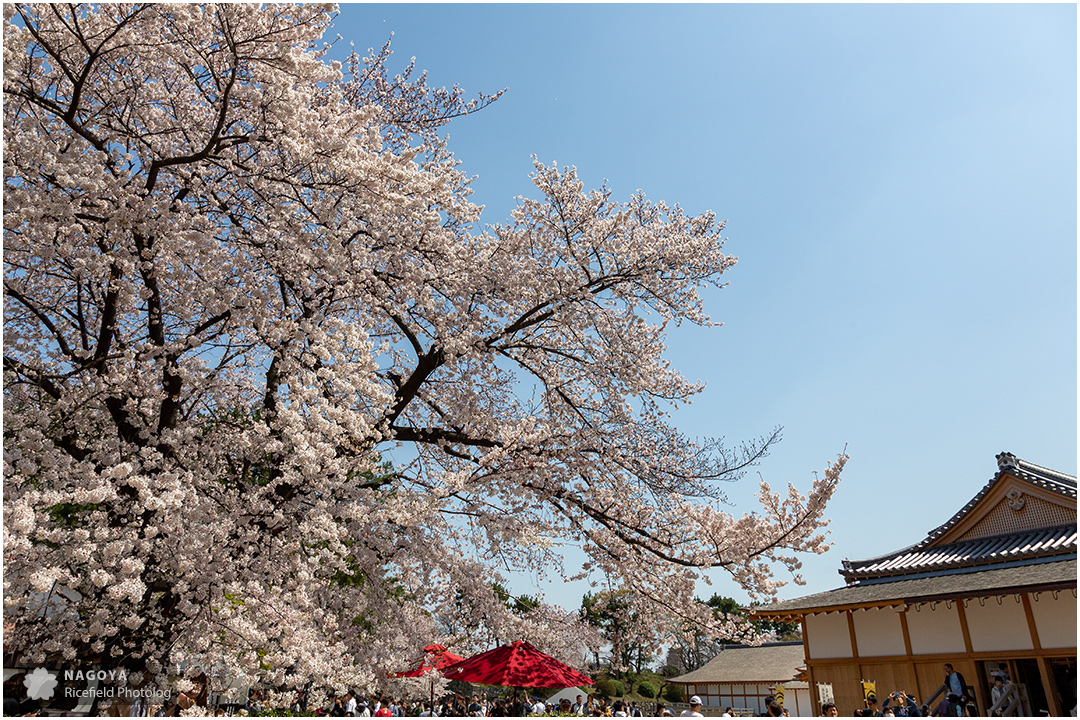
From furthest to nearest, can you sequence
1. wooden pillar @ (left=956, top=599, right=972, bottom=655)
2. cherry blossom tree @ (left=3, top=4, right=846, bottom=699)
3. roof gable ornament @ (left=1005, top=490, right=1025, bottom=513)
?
roof gable ornament @ (left=1005, top=490, right=1025, bottom=513), wooden pillar @ (left=956, top=599, right=972, bottom=655), cherry blossom tree @ (left=3, top=4, right=846, bottom=699)

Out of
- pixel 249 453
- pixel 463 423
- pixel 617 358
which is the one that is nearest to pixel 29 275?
pixel 249 453

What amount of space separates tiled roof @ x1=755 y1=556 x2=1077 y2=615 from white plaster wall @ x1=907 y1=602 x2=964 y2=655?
1.55 ft

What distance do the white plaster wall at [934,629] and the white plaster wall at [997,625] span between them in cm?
28

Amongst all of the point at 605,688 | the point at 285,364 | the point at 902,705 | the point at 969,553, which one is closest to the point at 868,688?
the point at 902,705

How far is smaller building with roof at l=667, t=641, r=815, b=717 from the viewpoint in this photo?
2836 cm

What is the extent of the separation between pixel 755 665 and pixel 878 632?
1922cm

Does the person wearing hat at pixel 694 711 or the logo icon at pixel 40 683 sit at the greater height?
the logo icon at pixel 40 683

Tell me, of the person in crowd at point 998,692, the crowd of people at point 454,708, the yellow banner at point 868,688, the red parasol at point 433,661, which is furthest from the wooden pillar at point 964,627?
the red parasol at point 433,661

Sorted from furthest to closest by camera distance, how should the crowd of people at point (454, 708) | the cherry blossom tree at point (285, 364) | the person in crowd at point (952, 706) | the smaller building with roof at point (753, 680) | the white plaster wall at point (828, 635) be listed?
the smaller building with roof at point (753, 680) < the white plaster wall at point (828, 635) < the crowd of people at point (454, 708) < the person in crowd at point (952, 706) < the cherry blossom tree at point (285, 364)

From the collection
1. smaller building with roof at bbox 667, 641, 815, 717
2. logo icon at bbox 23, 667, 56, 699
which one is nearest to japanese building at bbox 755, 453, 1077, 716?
logo icon at bbox 23, 667, 56, 699

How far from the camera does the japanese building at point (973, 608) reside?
11.9 metres

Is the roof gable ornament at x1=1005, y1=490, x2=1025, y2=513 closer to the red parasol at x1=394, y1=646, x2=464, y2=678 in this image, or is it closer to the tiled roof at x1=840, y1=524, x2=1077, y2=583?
the tiled roof at x1=840, y1=524, x2=1077, y2=583

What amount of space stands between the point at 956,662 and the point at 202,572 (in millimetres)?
13999

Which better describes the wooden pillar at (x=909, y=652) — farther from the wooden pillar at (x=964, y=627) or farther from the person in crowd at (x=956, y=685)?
the person in crowd at (x=956, y=685)
